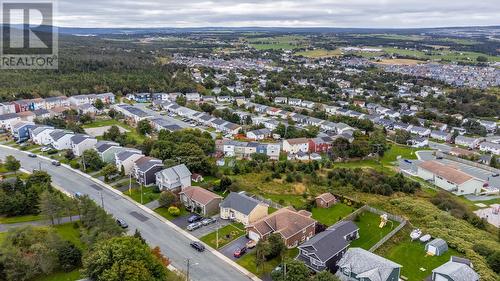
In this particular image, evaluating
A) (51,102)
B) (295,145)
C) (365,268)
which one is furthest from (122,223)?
(51,102)

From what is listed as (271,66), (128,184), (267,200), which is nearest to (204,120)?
(128,184)

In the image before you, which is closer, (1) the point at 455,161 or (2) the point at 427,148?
(1) the point at 455,161

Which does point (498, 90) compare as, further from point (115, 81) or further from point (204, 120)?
point (115, 81)

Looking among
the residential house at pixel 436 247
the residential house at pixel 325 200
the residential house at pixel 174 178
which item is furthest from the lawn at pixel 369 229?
the residential house at pixel 174 178

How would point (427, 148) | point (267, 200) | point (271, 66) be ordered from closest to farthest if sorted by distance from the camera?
point (267, 200) < point (427, 148) < point (271, 66)

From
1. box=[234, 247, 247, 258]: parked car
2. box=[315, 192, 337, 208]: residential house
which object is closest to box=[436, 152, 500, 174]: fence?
box=[315, 192, 337, 208]: residential house

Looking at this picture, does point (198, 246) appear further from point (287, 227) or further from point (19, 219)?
point (19, 219)

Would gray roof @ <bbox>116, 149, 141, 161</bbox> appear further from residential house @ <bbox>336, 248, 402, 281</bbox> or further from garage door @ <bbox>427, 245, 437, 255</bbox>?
garage door @ <bbox>427, 245, 437, 255</bbox>

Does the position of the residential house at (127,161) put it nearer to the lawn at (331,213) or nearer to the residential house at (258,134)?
the lawn at (331,213)
